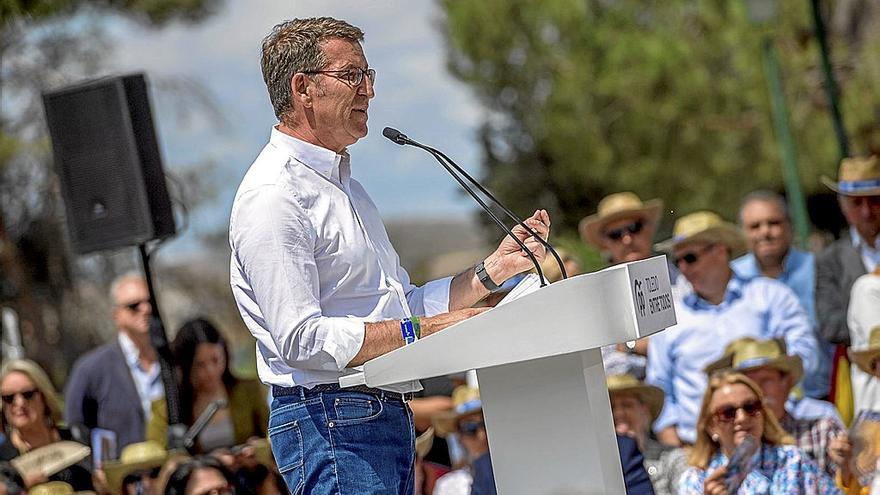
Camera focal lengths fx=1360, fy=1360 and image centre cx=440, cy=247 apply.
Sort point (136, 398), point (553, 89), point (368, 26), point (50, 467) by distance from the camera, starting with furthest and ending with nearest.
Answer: point (553, 89) → point (136, 398) → point (50, 467) → point (368, 26)

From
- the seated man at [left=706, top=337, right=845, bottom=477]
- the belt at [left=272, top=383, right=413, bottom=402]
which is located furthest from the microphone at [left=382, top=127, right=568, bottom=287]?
the seated man at [left=706, top=337, right=845, bottom=477]

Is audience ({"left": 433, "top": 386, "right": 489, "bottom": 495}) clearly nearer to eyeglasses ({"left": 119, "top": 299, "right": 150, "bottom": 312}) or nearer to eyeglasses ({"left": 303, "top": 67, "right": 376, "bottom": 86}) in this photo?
eyeglasses ({"left": 119, "top": 299, "right": 150, "bottom": 312})

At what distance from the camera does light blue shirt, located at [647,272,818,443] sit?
5.06 m

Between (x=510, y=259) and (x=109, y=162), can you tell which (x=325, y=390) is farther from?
(x=109, y=162)

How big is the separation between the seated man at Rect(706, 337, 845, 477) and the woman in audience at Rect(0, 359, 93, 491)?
2601 millimetres

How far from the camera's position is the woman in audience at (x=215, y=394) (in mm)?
5305

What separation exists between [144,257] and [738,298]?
2.32 m

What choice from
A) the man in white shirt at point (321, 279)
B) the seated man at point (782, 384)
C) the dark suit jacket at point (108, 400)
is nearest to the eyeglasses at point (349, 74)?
the man in white shirt at point (321, 279)

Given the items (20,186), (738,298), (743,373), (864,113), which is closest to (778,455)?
(743,373)

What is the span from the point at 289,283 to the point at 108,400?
11.7ft

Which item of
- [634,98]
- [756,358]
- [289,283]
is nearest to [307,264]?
[289,283]

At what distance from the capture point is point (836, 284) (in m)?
5.24

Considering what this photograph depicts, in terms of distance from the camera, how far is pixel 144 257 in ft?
17.7

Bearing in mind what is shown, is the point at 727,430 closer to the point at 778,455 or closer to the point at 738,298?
the point at 778,455
